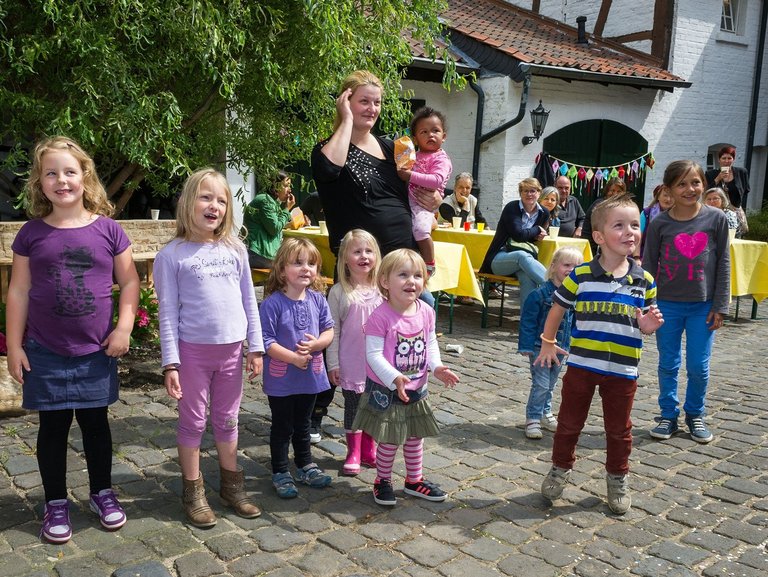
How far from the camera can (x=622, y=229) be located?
3.44m

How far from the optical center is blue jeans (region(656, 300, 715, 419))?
4641 mm

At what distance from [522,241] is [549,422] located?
3467mm

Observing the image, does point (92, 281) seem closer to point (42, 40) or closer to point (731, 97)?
point (42, 40)

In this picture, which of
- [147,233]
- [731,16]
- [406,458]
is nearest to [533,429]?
[406,458]

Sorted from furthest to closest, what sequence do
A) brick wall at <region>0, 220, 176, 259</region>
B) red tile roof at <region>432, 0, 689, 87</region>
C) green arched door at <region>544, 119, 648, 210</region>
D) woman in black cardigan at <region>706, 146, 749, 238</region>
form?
1. green arched door at <region>544, 119, 648, 210</region>
2. red tile roof at <region>432, 0, 689, 87</region>
3. woman in black cardigan at <region>706, 146, 749, 238</region>
4. brick wall at <region>0, 220, 176, 259</region>

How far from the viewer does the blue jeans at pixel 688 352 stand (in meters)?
4.64

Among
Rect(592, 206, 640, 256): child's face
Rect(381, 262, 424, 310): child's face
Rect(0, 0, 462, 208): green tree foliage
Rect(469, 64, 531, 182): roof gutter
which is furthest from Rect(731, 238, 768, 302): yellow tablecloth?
Rect(381, 262, 424, 310): child's face

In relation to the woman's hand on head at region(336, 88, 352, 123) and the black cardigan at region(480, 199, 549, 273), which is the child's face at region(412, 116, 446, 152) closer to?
the woman's hand on head at region(336, 88, 352, 123)

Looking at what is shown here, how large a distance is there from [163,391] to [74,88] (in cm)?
209

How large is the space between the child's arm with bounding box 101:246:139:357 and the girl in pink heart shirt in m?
3.11

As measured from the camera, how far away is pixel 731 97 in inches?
620

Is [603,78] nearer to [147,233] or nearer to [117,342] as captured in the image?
[147,233]

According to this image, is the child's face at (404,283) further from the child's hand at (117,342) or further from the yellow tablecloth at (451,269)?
the yellow tablecloth at (451,269)

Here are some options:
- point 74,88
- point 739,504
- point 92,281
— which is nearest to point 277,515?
point 92,281
